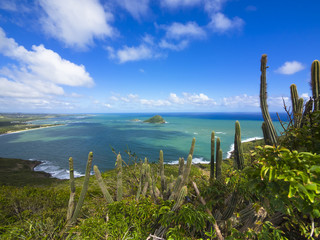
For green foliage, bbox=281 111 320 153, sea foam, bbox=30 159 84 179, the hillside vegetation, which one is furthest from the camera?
sea foam, bbox=30 159 84 179

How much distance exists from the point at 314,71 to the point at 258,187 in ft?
17.2

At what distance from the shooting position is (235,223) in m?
3.55

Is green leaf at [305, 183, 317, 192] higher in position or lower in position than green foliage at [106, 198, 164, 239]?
higher

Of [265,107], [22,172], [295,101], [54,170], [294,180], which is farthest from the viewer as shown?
[54,170]

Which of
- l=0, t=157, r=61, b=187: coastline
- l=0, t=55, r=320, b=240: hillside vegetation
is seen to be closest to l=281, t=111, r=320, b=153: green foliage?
l=0, t=55, r=320, b=240: hillside vegetation

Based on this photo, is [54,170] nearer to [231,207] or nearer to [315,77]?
[231,207]

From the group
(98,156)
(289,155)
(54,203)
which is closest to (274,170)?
(289,155)

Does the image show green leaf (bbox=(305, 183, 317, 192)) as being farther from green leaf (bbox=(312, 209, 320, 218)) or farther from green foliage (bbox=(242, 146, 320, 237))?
green leaf (bbox=(312, 209, 320, 218))

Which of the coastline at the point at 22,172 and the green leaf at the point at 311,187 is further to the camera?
the coastline at the point at 22,172

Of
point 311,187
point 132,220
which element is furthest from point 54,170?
point 311,187

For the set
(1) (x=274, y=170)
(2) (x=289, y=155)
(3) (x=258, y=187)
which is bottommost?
(3) (x=258, y=187)

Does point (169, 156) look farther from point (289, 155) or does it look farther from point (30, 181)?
point (289, 155)

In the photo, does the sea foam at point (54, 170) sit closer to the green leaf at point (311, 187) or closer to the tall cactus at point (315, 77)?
the green leaf at point (311, 187)

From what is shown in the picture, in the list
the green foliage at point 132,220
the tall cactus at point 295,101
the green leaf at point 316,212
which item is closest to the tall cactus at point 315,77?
the tall cactus at point 295,101
